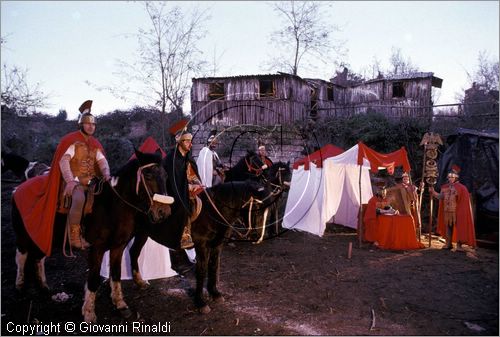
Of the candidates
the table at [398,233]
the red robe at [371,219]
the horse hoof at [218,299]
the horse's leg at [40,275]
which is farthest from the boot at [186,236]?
the red robe at [371,219]

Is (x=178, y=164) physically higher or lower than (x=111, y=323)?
higher

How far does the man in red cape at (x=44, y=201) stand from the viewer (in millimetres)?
4652

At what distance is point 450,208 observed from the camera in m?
9.75

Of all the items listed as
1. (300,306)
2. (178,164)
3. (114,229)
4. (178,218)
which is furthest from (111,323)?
(300,306)

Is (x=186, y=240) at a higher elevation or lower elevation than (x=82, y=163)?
lower

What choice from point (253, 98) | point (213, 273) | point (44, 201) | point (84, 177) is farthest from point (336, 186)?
point (253, 98)

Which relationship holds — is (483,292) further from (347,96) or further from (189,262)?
(347,96)

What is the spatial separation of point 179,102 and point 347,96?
61.7 ft

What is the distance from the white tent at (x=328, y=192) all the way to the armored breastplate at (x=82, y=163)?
23.8ft

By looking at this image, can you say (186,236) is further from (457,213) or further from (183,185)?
(457,213)

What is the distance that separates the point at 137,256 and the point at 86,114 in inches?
112

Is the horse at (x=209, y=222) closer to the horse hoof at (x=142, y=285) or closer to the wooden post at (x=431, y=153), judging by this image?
the horse hoof at (x=142, y=285)

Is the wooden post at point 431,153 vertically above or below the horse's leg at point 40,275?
above

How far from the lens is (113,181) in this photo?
4723 mm
